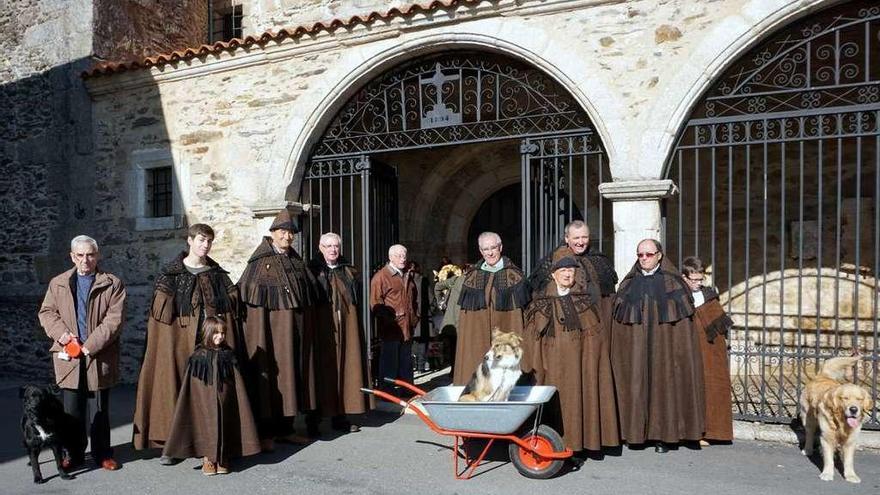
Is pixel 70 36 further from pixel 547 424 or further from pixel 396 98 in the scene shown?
pixel 547 424

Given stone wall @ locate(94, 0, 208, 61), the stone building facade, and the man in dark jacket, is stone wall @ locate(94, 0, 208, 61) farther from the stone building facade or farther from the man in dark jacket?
the man in dark jacket

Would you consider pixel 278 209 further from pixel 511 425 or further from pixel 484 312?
pixel 511 425

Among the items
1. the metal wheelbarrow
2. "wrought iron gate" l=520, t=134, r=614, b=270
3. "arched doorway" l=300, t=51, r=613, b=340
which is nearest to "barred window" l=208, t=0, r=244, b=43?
"arched doorway" l=300, t=51, r=613, b=340

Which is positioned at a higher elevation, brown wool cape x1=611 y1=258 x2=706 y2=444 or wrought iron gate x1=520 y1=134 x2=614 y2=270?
wrought iron gate x1=520 y1=134 x2=614 y2=270

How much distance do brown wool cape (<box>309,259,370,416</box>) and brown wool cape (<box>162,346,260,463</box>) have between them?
110cm

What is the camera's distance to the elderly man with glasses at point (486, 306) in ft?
17.3

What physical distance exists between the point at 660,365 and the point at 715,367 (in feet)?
1.72

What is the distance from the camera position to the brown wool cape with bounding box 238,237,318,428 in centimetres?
515

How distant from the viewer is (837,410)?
4.20 metres

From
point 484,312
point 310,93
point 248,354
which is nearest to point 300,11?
point 310,93

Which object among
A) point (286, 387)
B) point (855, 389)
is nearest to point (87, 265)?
point (286, 387)

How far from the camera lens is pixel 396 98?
7.85 m

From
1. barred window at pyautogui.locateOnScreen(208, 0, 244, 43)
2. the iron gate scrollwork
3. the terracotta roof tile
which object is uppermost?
barred window at pyautogui.locateOnScreen(208, 0, 244, 43)

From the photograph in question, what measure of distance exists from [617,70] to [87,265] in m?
4.63
